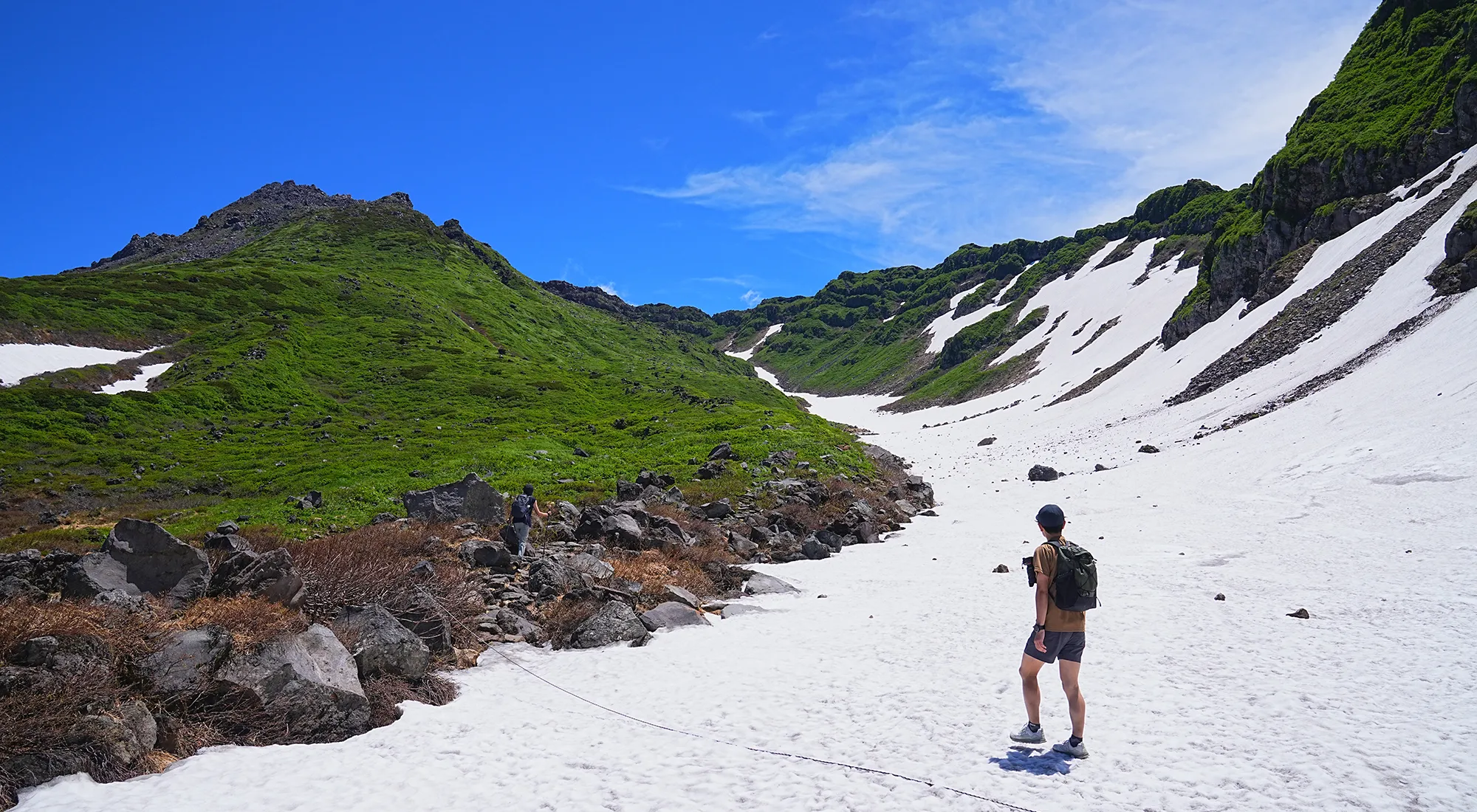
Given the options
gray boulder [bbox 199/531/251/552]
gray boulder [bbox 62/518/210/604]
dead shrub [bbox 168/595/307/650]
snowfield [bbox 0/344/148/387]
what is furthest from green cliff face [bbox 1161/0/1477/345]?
snowfield [bbox 0/344/148/387]

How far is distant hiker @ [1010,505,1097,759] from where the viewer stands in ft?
29.6

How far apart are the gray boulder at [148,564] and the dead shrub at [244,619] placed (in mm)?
992

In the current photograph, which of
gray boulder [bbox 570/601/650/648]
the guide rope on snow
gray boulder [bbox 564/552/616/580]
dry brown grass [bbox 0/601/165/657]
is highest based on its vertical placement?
dry brown grass [bbox 0/601/165/657]

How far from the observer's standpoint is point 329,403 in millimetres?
66438

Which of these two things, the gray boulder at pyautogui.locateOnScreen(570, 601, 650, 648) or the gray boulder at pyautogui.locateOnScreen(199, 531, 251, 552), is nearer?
the gray boulder at pyautogui.locateOnScreen(199, 531, 251, 552)

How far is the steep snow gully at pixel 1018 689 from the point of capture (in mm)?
8375

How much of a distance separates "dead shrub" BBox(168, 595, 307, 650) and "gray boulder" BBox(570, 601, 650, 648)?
5518 mm

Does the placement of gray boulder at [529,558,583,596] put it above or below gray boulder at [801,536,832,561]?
above

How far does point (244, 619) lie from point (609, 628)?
274 inches

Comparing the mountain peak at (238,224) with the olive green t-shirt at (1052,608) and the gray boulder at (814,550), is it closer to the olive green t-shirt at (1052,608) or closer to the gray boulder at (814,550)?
the gray boulder at (814,550)

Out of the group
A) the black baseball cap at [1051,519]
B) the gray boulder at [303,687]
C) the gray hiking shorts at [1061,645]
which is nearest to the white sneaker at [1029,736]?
the gray hiking shorts at [1061,645]

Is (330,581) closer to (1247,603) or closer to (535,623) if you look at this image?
(535,623)

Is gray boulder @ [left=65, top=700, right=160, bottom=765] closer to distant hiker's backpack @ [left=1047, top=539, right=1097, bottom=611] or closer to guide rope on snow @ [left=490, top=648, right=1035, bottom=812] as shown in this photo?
guide rope on snow @ [left=490, top=648, right=1035, bottom=812]

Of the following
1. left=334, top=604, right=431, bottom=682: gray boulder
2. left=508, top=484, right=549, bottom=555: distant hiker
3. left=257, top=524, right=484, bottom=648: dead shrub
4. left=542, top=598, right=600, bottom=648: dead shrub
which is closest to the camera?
left=334, top=604, right=431, bottom=682: gray boulder
